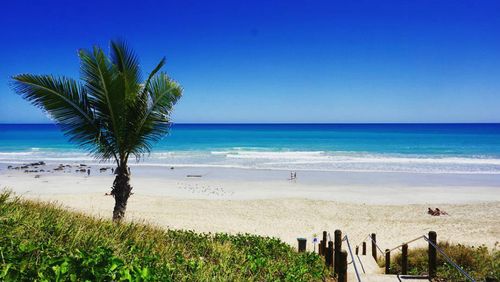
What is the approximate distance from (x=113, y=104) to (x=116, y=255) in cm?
532

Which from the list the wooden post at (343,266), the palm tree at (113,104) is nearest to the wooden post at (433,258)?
the wooden post at (343,266)

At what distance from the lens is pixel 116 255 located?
187 inches

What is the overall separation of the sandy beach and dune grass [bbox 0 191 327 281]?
6.02 m

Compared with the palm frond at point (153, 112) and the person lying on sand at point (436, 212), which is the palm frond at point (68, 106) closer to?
the palm frond at point (153, 112)

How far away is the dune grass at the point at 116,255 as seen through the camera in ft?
10.6

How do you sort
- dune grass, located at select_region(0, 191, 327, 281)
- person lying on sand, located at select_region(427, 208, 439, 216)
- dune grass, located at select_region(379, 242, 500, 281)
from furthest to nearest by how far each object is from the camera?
person lying on sand, located at select_region(427, 208, 439, 216) < dune grass, located at select_region(379, 242, 500, 281) < dune grass, located at select_region(0, 191, 327, 281)

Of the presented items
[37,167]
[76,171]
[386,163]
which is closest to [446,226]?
[386,163]

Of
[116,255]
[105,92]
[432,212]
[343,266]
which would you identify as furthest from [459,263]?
[432,212]

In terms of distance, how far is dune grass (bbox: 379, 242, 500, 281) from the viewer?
26.8 feet

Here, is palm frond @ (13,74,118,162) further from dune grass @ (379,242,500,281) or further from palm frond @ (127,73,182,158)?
dune grass @ (379,242,500,281)

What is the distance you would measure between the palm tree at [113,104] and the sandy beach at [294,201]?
3384mm

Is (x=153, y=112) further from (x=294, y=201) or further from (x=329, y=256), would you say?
(x=294, y=201)

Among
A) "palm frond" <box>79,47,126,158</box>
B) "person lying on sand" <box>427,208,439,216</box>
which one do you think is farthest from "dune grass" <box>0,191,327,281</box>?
"person lying on sand" <box>427,208,439,216</box>

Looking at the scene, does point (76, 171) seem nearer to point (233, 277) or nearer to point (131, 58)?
point (131, 58)
